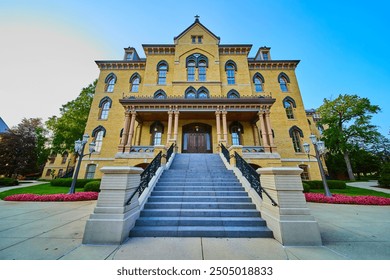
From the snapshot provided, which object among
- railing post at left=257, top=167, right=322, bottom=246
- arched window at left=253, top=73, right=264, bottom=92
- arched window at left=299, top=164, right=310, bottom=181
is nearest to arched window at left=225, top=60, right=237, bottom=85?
arched window at left=253, top=73, right=264, bottom=92

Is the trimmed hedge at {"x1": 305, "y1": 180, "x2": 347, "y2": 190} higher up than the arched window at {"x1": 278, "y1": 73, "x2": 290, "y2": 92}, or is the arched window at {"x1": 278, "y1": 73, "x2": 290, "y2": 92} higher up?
the arched window at {"x1": 278, "y1": 73, "x2": 290, "y2": 92}

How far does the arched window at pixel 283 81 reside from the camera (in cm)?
1933

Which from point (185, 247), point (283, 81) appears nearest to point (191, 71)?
point (283, 81)

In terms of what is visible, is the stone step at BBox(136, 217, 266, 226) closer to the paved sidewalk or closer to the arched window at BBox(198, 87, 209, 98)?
the paved sidewalk

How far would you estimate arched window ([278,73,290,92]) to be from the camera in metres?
19.3

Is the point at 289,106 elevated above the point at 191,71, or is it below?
below

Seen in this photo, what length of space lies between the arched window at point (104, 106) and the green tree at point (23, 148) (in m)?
20.9

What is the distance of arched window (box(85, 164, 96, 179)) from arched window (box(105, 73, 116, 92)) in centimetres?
974

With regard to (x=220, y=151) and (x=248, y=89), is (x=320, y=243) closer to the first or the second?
(x=220, y=151)

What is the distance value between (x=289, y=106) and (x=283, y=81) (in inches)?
147

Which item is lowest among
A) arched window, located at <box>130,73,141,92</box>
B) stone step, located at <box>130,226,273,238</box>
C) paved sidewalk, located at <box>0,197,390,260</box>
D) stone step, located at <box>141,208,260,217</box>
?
paved sidewalk, located at <box>0,197,390,260</box>

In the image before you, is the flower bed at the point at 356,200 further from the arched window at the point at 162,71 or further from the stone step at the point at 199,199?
the arched window at the point at 162,71

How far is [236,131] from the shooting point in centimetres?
1652

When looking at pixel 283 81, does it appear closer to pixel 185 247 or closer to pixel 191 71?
pixel 191 71
